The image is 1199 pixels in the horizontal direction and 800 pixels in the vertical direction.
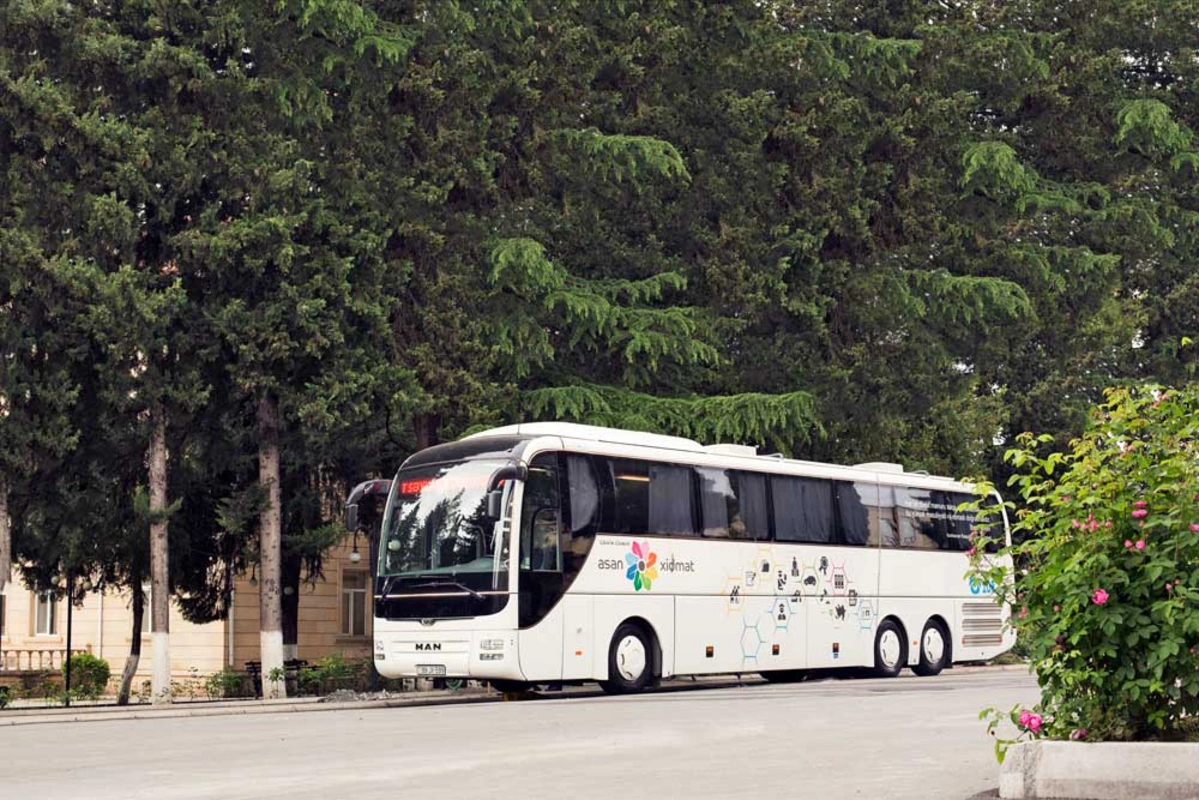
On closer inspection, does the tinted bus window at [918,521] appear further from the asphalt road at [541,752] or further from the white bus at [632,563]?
the asphalt road at [541,752]

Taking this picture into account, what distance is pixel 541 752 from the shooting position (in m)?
16.0

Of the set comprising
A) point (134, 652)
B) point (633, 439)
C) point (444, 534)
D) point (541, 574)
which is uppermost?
point (633, 439)

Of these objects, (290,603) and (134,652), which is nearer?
(134,652)

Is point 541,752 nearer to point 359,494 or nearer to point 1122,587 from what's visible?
point 1122,587

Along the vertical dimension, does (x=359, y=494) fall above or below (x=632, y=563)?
above

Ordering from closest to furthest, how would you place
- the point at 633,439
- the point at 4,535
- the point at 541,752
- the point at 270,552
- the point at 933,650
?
1. the point at 541,752
2. the point at 633,439
3. the point at 4,535
4. the point at 270,552
5. the point at 933,650

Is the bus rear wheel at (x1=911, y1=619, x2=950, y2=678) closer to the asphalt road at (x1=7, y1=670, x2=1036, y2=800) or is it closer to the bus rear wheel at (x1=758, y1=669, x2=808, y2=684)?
the bus rear wheel at (x1=758, y1=669, x2=808, y2=684)

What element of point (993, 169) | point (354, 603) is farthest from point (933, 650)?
point (354, 603)

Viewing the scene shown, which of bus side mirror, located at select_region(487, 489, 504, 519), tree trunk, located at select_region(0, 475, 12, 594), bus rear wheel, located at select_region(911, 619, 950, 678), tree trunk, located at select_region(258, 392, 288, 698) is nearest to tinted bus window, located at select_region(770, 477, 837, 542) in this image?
bus rear wheel, located at select_region(911, 619, 950, 678)

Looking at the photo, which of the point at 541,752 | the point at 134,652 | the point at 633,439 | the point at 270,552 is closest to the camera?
the point at 541,752

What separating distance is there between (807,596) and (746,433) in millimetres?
4593

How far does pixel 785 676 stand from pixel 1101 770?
22.4m

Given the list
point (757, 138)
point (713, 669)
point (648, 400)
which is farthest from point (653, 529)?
point (757, 138)

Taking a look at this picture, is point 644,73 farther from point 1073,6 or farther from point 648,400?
point 1073,6
